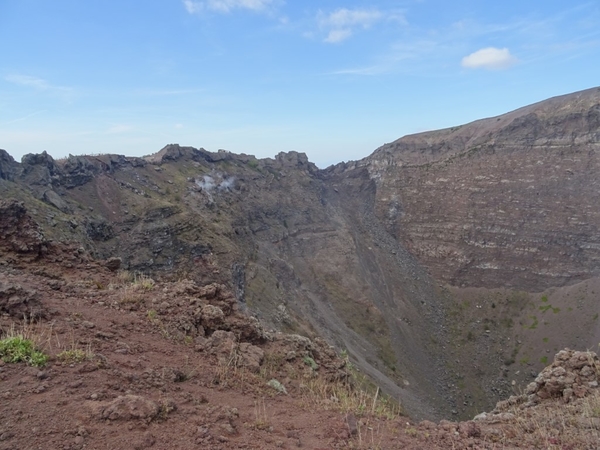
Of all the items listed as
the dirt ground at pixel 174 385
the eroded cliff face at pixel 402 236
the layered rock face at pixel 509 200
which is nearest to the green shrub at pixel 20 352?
the dirt ground at pixel 174 385

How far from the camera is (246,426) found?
4.59m

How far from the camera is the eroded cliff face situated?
28297mm

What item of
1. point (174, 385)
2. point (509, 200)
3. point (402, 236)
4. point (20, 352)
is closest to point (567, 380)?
point (174, 385)

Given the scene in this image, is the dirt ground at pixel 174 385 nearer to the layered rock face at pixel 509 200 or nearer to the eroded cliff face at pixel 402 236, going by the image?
the eroded cliff face at pixel 402 236

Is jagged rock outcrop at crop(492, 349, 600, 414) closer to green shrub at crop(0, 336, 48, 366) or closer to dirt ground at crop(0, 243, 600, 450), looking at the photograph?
dirt ground at crop(0, 243, 600, 450)

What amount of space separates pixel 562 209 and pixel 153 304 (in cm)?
4310

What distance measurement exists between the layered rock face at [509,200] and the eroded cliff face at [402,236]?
0.14 meters

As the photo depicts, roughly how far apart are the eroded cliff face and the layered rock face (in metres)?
0.14

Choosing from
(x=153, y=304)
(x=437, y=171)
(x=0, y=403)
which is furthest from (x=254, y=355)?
(x=437, y=171)

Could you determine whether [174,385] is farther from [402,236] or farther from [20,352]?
[402,236]

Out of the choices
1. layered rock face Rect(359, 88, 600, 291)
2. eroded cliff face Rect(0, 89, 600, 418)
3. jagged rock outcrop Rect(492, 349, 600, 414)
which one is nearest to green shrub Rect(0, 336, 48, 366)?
jagged rock outcrop Rect(492, 349, 600, 414)

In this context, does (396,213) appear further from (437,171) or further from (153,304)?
(153,304)

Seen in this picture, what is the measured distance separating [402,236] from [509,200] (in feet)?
38.6

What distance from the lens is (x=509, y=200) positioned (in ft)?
143
